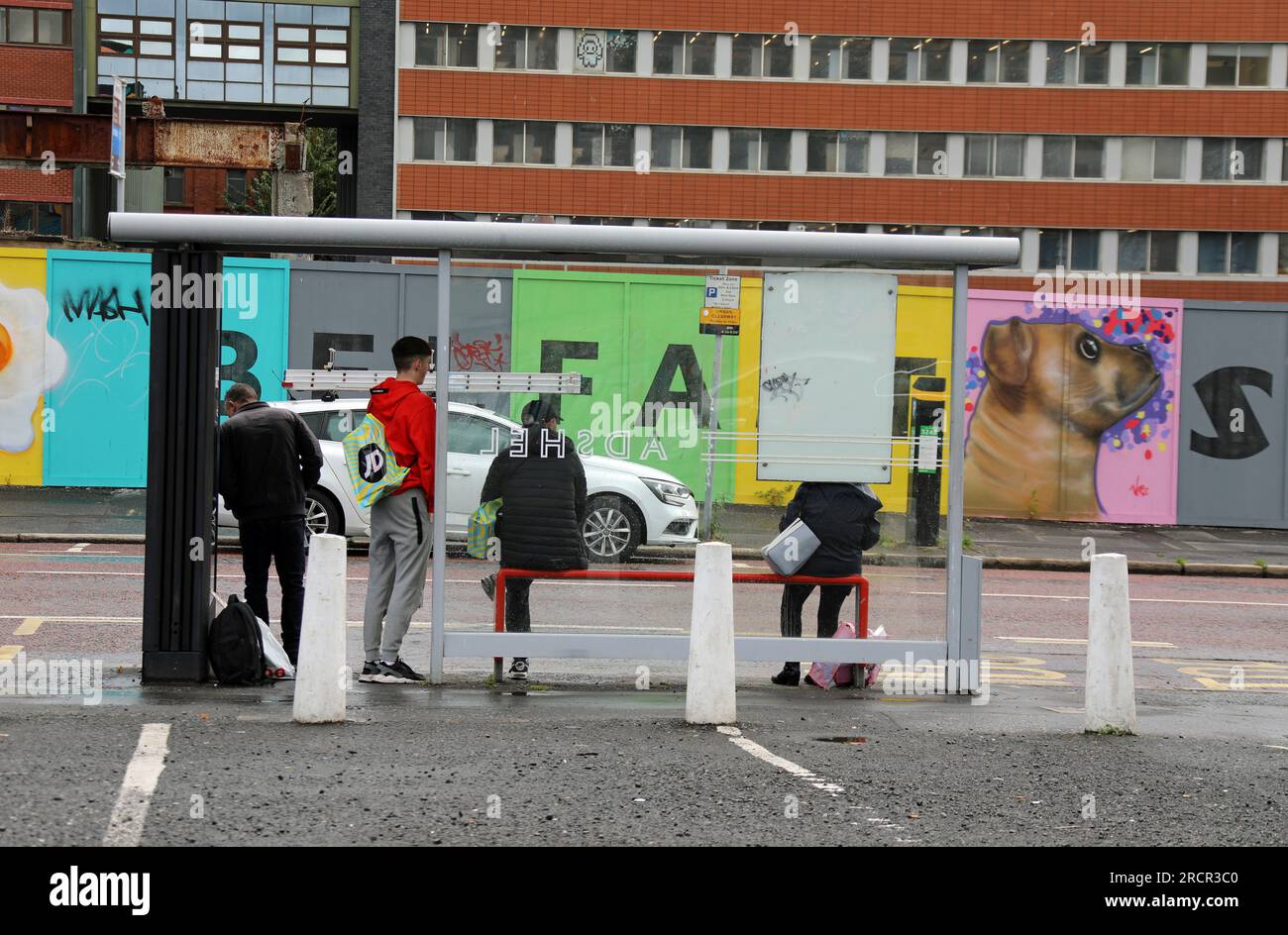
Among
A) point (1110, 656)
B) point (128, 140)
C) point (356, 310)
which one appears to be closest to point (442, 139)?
point (356, 310)

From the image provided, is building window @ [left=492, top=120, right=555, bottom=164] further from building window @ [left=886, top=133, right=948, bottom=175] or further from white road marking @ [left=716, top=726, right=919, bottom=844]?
white road marking @ [left=716, top=726, right=919, bottom=844]

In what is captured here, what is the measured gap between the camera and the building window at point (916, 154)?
51.3 metres

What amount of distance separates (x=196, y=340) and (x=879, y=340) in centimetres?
397

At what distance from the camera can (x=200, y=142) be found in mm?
18094

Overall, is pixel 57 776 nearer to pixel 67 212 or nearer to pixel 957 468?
pixel 957 468

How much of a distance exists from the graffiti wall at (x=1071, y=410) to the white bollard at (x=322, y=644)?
1525 centimetres

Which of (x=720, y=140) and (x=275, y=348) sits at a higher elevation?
(x=720, y=140)

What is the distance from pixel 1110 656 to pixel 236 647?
469 centimetres

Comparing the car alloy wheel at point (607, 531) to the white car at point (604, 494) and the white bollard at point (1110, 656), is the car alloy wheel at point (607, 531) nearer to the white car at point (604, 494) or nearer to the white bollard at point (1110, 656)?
the white car at point (604, 494)

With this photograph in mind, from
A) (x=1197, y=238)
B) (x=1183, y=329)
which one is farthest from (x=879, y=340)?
(x=1197, y=238)

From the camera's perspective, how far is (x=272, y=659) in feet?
28.5

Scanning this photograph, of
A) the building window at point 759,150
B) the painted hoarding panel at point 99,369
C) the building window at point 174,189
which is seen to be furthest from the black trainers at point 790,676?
the building window at point 174,189

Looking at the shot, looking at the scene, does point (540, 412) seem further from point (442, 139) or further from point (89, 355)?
point (442, 139)

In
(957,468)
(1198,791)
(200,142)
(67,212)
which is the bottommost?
(1198,791)
